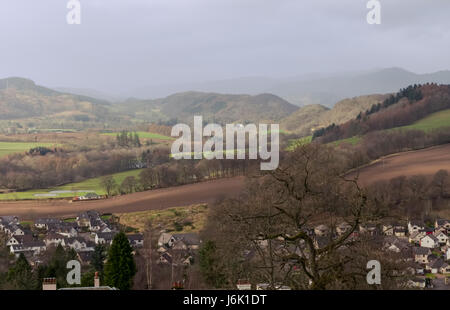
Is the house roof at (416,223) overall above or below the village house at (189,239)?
above

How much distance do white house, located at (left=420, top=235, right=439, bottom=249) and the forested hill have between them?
4615cm

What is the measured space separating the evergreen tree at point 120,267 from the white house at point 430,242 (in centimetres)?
2541

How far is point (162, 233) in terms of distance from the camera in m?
40.3

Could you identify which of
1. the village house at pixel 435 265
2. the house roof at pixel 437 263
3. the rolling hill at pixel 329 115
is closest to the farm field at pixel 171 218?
the village house at pixel 435 265

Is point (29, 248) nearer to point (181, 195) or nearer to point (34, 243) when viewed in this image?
point (34, 243)

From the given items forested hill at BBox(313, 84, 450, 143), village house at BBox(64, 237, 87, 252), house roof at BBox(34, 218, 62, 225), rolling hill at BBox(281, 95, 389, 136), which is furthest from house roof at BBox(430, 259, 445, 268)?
rolling hill at BBox(281, 95, 389, 136)

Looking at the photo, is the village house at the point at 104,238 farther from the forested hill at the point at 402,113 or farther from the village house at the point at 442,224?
the forested hill at the point at 402,113

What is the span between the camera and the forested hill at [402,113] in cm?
8375

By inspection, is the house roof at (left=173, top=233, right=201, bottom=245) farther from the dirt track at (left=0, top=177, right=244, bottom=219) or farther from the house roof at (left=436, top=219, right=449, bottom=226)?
the house roof at (left=436, top=219, right=449, bottom=226)

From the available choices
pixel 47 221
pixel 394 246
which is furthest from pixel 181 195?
pixel 394 246

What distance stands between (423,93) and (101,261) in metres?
79.4

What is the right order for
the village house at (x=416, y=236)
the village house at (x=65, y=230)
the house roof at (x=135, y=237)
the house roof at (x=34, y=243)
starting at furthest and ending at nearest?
the village house at (x=65, y=230), the village house at (x=416, y=236), the house roof at (x=34, y=243), the house roof at (x=135, y=237)

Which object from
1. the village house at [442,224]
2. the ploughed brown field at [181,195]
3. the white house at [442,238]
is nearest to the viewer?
the white house at [442,238]
